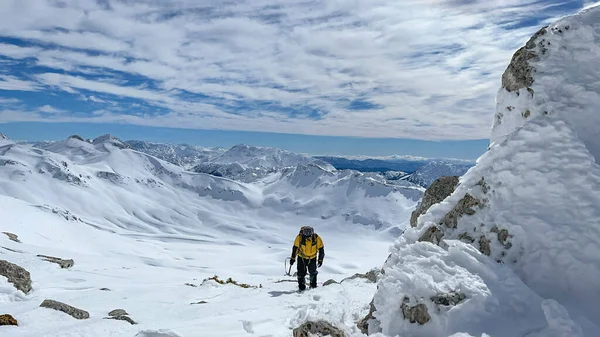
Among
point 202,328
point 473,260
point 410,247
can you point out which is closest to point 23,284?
point 202,328

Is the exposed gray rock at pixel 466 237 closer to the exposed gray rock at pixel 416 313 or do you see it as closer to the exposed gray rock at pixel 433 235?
the exposed gray rock at pixel 433 235

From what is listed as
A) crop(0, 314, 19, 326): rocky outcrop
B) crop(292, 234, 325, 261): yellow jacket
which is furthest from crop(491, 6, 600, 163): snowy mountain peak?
crop(0, 314, 19, 326): rocky outcrop

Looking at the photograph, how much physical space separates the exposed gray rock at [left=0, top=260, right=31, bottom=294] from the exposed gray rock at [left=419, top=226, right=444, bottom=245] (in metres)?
14.5

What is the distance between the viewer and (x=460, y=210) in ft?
28.5

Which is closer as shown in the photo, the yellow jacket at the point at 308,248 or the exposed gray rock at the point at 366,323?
the exposed gray rock at the point at 366,323

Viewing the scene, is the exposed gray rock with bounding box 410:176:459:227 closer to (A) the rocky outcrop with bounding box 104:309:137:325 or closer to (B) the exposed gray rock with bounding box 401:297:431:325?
(B) the exposed gray rock with bounding box 401:297:431:325

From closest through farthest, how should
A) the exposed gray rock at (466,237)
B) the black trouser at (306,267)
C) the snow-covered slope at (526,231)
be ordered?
the snow-covered slope at (526,231) < the exposed gray rock at (466,237) < the black trouser at (306,267)

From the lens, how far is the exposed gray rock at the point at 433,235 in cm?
865

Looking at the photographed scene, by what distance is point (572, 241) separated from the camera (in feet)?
23.0

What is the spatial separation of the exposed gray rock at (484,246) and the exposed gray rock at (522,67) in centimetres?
388

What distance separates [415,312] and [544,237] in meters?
2.75

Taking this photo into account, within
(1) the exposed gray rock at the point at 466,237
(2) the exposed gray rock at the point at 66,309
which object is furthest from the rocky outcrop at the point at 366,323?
(2) the exposed gray rock at the point at 66,309

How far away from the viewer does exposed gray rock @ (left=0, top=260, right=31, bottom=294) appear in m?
14.9

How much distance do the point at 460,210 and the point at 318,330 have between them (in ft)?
12.8
